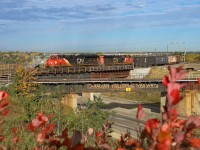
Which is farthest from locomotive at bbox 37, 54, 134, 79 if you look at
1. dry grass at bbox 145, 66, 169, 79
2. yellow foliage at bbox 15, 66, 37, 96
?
dry grass at bbox 145, 66, 169, 79

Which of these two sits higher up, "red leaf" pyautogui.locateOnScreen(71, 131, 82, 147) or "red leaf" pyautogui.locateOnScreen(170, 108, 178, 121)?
"red leaf" pyautogui.locateOnScreen(170, 108, 178, 121)

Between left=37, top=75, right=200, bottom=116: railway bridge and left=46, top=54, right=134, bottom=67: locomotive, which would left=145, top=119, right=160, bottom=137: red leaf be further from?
left=46, top=54, right=134, bottom=67: locomotive

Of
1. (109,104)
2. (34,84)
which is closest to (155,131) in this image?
(34,84)

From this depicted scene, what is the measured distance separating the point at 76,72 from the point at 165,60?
48.3 m

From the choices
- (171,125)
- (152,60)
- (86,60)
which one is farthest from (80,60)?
(171,125)

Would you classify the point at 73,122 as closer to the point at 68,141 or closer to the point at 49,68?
the point at 68,141

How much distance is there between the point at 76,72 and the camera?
59750 millimetres

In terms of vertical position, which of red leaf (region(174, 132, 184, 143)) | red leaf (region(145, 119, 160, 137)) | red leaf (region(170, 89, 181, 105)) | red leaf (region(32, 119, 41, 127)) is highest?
red leaf (region(170, 89, 181, 105))

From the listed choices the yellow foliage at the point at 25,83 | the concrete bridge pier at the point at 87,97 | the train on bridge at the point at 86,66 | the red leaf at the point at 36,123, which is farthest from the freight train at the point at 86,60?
the red leaf at the point at 36,123

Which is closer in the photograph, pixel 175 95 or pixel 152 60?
pixel 175 95

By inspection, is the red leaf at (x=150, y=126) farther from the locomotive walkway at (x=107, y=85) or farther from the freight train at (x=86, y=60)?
the freight train at (x=86, y=60)

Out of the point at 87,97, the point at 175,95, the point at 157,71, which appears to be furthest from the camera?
the point at 157,71

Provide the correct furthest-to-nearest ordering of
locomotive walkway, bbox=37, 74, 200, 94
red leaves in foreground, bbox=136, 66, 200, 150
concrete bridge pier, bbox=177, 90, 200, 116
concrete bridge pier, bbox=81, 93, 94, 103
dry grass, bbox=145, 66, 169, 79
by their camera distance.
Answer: dry grass, bbox=145, 66, 169, 79
concrete bridge pier, bbox=81, 93, 94, 103
locomotive walkway, bbox=37, 74, 200, 94
concrete bridge pier, bbox=177, 90, 200, 116
red leaves in foreground, bbox=136, 66, 200, 150

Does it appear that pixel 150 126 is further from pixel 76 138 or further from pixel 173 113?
pixel 76 138
